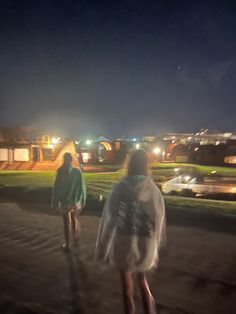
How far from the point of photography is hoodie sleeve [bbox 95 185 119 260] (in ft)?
10.2

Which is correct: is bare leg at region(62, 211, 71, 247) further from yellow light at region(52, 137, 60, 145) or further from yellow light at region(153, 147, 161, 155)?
yellow light at region(153, 147, 161, 155)

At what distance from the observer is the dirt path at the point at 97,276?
12.1 feet

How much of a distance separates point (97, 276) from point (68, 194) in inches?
67.3

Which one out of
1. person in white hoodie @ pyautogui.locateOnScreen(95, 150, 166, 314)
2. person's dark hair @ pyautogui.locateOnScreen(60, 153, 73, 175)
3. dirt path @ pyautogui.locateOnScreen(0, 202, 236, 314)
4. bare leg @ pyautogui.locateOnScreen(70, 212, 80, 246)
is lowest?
dirt path @ pyautogui.locateOnScreen(0, 202, 236, 314)

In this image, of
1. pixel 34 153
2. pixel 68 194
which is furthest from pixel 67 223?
pixel 34 153

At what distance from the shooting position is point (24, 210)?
31.0 feet

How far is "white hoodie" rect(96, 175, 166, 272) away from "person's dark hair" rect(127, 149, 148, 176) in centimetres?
9

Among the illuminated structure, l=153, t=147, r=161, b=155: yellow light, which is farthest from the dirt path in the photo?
l=153, t=147, r=161, b=155: yellow light

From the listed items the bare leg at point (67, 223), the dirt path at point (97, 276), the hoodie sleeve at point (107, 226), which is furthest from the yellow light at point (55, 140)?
the hoodie sleeve at point (107, 226)

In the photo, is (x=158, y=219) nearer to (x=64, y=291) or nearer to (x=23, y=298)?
(x=64, y=291)

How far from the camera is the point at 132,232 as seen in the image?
9.93 ft

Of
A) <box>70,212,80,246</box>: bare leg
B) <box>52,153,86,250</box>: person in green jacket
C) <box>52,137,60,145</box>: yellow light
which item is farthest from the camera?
<box>52,137,60,145</box>: yellow light

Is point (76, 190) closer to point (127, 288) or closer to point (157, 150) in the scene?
point (127, 288)

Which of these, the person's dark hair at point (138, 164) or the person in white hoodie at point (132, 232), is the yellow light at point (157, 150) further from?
the person in white hoodie at point (132, 232)
